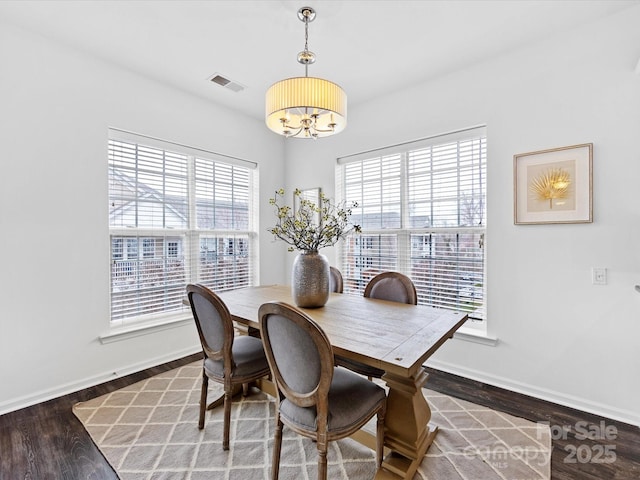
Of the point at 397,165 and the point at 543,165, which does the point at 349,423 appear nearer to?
the point at 543,165

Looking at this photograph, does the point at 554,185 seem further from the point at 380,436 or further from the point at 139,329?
the point at 139,329

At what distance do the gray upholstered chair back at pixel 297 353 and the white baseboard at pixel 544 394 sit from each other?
5.39ft

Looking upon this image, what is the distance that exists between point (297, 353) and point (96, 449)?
151cm

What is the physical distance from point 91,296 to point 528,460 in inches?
130

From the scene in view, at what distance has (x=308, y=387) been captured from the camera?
4.40ft

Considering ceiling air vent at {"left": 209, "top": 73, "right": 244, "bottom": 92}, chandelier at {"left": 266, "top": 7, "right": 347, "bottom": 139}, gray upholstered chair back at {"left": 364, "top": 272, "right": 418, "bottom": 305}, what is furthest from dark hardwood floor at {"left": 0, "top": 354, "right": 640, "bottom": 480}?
ceiling air vent at {"left": 209, "top": 73, "right": 244, "bottom": 92}

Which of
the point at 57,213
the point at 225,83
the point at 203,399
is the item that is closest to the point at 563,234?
the point at 203,399

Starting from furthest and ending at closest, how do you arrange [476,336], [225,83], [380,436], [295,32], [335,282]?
1. [225,83]
2. [335,282]
3. [476,336]
4. [295,32]
5. [380,436]

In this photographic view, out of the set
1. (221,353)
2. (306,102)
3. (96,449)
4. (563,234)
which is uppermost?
(306,102)

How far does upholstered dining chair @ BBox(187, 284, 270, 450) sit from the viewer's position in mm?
1759

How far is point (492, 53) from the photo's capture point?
2.54 metres

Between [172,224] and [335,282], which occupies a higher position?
[172,224]

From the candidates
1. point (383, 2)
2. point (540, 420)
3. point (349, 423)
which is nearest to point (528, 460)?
point (540, 420)

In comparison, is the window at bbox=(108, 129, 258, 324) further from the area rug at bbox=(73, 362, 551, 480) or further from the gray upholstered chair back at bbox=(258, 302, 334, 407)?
the gray upholstered chair back at bbox=(258, 302, 334, 407)
